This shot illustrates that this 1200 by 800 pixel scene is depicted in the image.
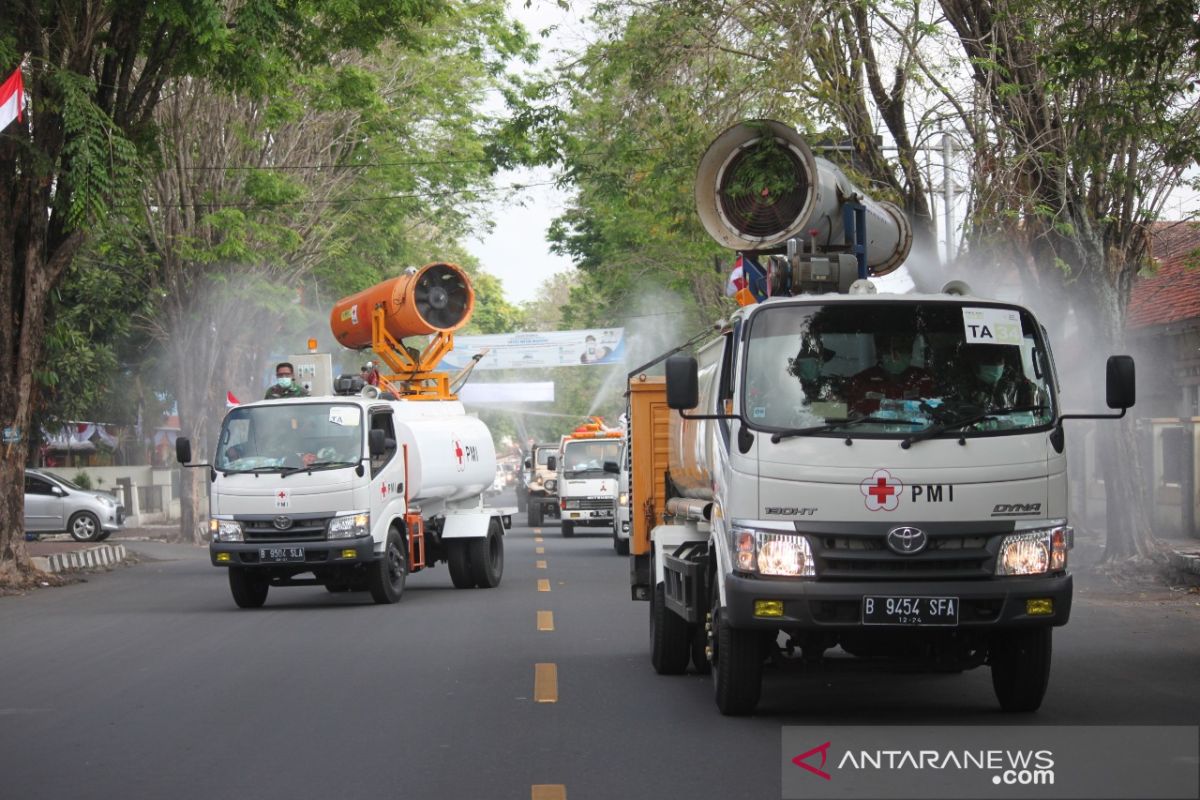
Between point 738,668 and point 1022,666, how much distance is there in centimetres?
166

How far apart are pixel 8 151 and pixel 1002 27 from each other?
41.6ft

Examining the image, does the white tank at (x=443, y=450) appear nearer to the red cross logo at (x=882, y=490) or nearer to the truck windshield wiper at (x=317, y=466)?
the truck windshield wiper at (x=317, y=466)

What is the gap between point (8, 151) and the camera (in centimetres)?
2022

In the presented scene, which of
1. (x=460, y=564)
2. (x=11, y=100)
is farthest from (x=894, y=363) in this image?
(x=11, y=100)

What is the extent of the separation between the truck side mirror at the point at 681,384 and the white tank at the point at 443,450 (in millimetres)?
9801

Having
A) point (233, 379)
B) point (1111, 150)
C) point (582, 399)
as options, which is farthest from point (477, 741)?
point (582, 399)

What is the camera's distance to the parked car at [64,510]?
112ft

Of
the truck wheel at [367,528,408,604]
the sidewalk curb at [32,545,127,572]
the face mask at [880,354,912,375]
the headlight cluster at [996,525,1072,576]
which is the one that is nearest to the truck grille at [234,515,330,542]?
the truck wheel at [367,528,408,604]

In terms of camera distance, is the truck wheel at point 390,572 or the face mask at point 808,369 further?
the truck wheel at point 390,572

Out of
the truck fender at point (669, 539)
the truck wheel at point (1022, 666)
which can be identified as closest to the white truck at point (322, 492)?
the truck fender at point (669, 539)

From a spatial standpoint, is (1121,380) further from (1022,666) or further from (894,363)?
(1022,666)

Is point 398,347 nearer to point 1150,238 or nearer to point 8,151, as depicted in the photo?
point 8,151

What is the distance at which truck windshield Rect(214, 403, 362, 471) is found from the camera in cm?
1727

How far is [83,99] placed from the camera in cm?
1883
